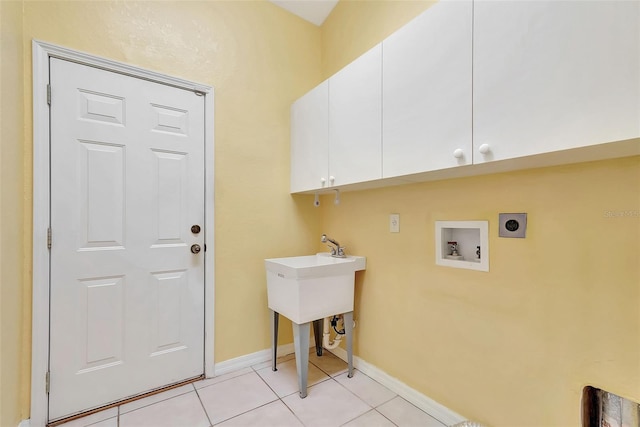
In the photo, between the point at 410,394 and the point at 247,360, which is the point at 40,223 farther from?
the point at 410,394

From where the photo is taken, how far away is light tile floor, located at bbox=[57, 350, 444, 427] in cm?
154

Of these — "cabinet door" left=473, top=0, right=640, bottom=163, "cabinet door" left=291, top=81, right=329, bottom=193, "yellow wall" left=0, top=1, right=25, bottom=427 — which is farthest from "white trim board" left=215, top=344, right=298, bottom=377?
"cabinet door" left=473, top=0, right=640, bottom=163

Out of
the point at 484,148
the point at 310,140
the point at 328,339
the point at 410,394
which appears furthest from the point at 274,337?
the point at 484,148

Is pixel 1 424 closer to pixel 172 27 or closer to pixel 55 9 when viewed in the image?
pixel 55 9

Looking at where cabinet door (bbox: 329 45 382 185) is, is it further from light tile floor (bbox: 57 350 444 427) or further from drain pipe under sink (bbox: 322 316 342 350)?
light tile floor (bbox: 57 350 444 427)

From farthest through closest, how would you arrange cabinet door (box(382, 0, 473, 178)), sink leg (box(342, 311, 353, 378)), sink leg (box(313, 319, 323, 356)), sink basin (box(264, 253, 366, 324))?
1. sink leg (box(313, 319, 323, 356))
2. sink leg (box(342, 311, 353, 378))
3. sink basin (box(264, 253, 366, 324))
4. cabinet door (box(382, 0, 473, 178))

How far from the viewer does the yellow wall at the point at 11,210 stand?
1231 mm

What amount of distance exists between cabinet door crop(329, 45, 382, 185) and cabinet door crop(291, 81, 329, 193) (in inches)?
3.2

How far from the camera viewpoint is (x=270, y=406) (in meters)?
1.67

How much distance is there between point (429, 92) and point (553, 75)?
18.1 inches

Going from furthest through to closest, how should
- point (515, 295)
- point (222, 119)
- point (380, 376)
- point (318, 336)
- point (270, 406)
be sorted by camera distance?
point (318, 336), point (222, 119), point (380, 376), point (270, 406), point (515, 295)

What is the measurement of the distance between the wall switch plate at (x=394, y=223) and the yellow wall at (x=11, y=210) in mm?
1882

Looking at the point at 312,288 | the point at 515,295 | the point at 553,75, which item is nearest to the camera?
the point at 553,75

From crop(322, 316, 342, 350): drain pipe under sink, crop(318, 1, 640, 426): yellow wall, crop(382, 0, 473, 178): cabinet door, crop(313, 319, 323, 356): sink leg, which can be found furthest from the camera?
crop(313, 319, 323, 356): sink leg
